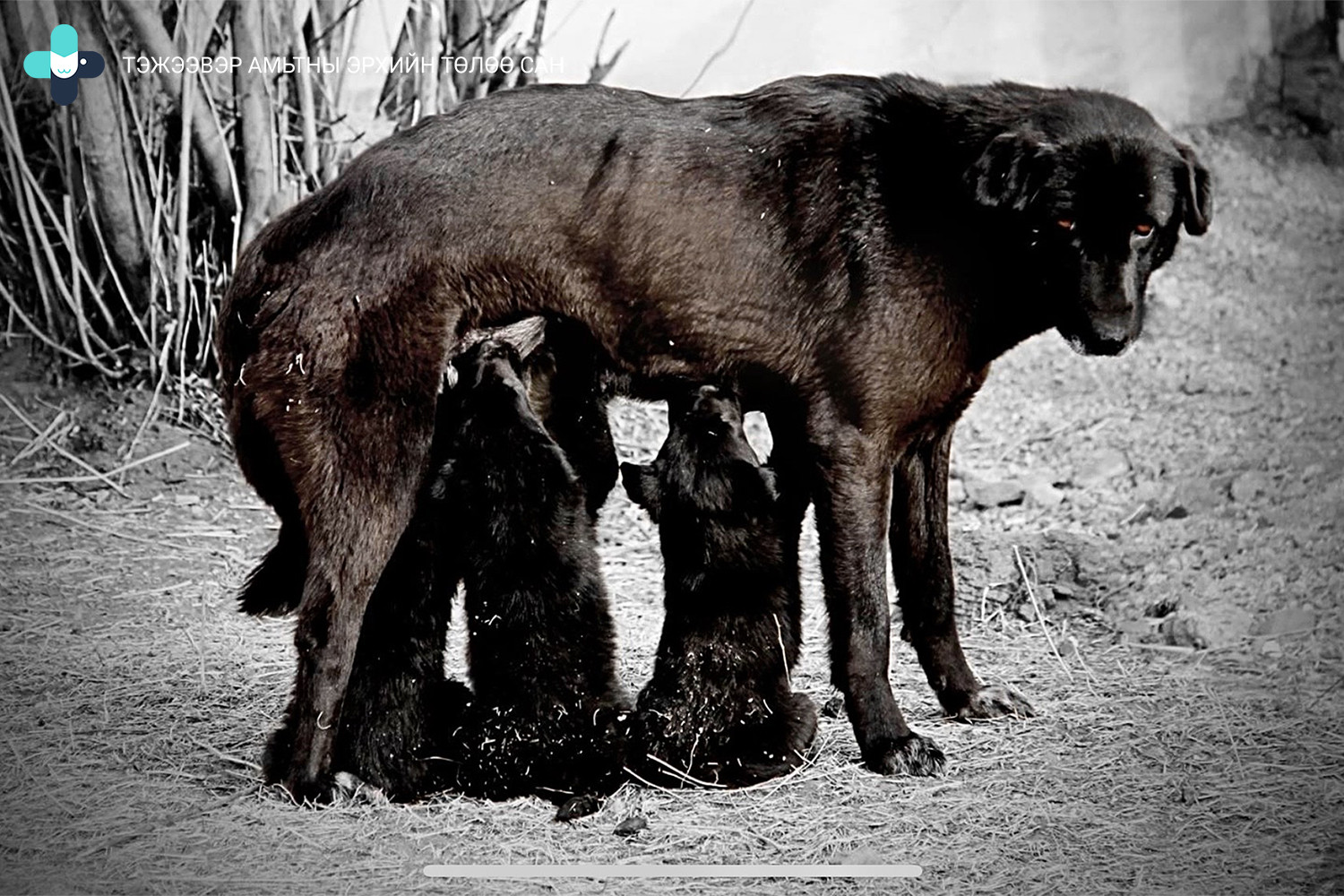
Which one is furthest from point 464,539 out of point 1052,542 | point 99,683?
point 1052,542

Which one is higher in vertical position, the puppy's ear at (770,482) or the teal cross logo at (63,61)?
the teal cross logo at (63,61)

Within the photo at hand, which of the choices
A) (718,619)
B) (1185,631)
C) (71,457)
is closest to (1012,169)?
(718,619)

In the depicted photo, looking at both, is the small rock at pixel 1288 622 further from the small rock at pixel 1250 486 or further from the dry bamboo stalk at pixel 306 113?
the dry bamboo stalk at pixel 306 113

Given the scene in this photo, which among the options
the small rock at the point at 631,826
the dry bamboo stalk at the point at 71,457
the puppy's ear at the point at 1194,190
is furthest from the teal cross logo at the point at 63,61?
the puppy's ear at the point at 1194,190

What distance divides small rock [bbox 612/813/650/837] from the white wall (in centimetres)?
281

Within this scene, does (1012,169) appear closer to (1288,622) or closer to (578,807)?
(578,807)

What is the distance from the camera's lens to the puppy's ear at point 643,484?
3734 mm

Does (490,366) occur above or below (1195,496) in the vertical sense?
above

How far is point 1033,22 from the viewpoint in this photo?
17.9 feet

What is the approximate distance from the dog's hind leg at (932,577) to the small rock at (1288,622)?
3.75 ft

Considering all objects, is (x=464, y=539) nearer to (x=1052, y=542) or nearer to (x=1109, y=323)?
(x=1109, y=323)

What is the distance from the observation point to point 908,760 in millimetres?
3711

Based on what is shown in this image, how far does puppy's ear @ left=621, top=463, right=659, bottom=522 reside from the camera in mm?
3734

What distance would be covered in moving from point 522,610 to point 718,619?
0.47 m
